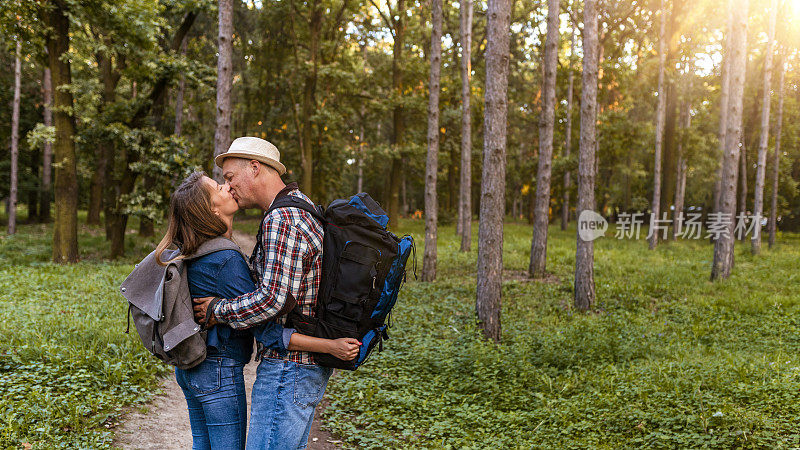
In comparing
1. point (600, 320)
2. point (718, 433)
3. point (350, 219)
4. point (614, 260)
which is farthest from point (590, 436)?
point (614, 260)

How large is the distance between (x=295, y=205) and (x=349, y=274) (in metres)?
0.47

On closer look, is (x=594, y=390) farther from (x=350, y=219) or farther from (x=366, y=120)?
(x=366, y=120)

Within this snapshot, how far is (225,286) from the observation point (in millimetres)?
3029

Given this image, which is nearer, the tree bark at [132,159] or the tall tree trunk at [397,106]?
the tree bark at [132,159]

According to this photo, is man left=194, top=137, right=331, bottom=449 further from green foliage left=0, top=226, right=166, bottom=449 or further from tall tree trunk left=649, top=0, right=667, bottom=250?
tall tree trunk left=649, top=0, right=667, bottom=250

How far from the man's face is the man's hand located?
594 millimetres

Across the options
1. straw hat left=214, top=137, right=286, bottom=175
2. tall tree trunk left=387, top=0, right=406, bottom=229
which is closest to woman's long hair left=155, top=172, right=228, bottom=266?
straw hat left=214, top=137, right=286, bottom=175

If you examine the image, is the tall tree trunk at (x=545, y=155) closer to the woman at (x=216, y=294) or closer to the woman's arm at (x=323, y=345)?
the woman's arm at (x=323, y=345)

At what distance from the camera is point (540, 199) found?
16172 millimetres

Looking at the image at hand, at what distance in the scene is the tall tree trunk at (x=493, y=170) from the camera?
9.13 meters

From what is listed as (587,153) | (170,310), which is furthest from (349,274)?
(587,153)

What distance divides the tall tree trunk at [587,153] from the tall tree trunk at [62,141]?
44.8 ft

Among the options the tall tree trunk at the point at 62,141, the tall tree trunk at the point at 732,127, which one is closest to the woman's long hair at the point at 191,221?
the tall tree trunk at the point at 62,141

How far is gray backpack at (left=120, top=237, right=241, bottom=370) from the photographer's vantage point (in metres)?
2.91
